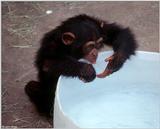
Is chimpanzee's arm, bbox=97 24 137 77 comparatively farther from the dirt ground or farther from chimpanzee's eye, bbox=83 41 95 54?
the dirt ground

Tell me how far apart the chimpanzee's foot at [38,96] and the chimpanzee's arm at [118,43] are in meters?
0.51

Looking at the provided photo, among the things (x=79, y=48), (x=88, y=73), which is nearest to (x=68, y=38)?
(x=79, y=48)

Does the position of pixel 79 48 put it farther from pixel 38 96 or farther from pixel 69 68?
pixel 38 96

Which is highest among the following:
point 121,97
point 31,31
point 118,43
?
point 118,43

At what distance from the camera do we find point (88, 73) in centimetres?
290

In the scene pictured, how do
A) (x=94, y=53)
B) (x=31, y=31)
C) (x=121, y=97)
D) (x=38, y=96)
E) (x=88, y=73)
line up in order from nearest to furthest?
(x=88, y=73) → (x=94, y=53) → (x=121, y=97) → (x=38, y=96) → (x=31, y=31)

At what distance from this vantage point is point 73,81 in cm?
293

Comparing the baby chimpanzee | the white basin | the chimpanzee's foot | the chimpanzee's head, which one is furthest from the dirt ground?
the chimpanzee's head

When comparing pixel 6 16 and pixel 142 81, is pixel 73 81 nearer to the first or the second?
pixel 142 81

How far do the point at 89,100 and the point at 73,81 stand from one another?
8.9 inches

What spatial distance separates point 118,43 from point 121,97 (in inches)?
12.3

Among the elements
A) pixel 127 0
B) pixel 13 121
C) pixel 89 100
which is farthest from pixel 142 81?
pixel 127 0

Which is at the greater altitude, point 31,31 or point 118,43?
point 118,43

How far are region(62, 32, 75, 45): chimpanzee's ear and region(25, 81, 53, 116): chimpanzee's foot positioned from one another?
460 mm
